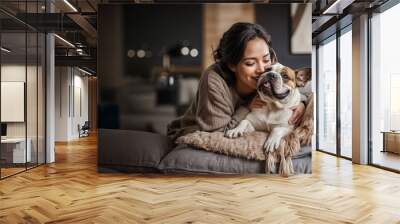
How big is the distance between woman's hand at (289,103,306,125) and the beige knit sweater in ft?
2.32

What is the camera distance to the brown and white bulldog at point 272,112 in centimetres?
604

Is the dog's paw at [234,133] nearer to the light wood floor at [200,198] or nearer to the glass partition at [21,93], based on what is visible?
the light wood floor at [200,198]

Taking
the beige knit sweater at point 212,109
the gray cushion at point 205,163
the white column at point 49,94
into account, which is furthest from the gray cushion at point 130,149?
the white column at point 49,94

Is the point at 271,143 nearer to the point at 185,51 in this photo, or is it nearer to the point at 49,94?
the point at 185,51

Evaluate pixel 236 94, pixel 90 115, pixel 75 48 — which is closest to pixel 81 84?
pixel 90 115

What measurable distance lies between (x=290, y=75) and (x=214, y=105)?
129 cm

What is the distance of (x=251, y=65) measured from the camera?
241 inches

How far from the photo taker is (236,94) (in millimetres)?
6152

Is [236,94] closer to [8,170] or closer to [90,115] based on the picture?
[8,170]

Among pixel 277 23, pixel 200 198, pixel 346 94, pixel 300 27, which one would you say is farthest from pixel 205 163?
pixel 346 94

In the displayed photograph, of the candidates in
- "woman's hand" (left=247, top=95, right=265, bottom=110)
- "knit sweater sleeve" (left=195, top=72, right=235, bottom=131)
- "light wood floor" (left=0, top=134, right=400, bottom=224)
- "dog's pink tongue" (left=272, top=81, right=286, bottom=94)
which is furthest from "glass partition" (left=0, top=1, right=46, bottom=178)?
"dog's pink tongue" (left=272, top=81, right=286, bottom=94)

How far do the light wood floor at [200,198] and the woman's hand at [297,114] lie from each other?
2.87ft

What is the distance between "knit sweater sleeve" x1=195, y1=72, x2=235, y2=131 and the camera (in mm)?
6086

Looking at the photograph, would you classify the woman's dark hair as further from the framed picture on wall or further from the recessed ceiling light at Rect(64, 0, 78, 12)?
the recessed ceiling light at Rect(64, 0, 78, 12)
